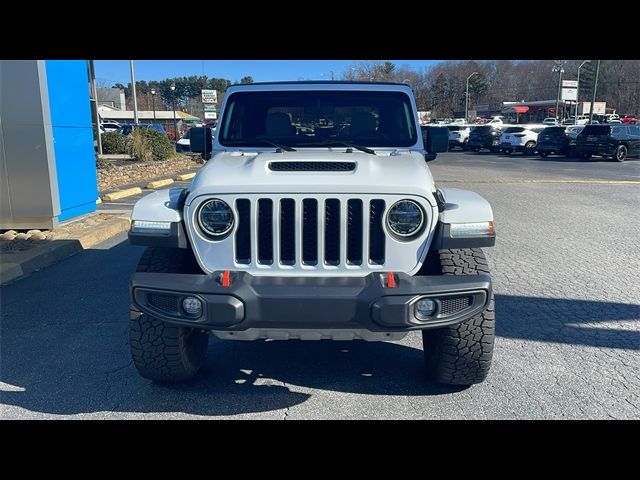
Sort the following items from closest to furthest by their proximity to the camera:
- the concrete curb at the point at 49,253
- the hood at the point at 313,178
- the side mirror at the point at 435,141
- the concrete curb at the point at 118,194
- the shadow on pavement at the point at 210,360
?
1. the hood at the point at 313,178
2. the shadow on pavement at the point at 210,360
3. the side mirror at the point at 435,141
4. the concrete curb at the point at 49,253
5. the concrete curb at the point at 118,194

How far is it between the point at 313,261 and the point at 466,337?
105 cm

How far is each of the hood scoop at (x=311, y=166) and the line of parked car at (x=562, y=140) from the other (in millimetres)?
18364

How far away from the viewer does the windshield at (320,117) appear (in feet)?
14.3

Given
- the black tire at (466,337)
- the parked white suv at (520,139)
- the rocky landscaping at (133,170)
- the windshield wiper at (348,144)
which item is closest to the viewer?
the black tire at (466,337)

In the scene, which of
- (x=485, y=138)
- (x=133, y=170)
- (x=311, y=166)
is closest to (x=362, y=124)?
(x=311, y=166)

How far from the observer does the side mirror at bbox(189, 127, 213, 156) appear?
455cm

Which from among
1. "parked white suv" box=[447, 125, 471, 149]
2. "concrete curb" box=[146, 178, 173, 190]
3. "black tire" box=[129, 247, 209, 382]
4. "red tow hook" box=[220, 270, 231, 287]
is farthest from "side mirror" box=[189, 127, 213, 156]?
"parked white suv" box=[447, 125, 471, 149]

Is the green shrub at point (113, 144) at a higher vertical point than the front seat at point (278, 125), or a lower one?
lower

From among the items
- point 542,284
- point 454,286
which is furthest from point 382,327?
point 542,284

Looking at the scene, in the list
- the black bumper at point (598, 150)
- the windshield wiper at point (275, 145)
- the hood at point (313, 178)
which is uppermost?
the windshield wiper at point (275, 145)

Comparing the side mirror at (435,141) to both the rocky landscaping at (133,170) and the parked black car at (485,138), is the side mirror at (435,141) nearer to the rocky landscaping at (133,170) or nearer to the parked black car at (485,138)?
the rocky landscaping at (133,170)

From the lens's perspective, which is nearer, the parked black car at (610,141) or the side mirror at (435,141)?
the side mirror at (435,141)

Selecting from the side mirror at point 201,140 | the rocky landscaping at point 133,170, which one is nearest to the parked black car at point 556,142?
the rocky landscaping at point 133,170
